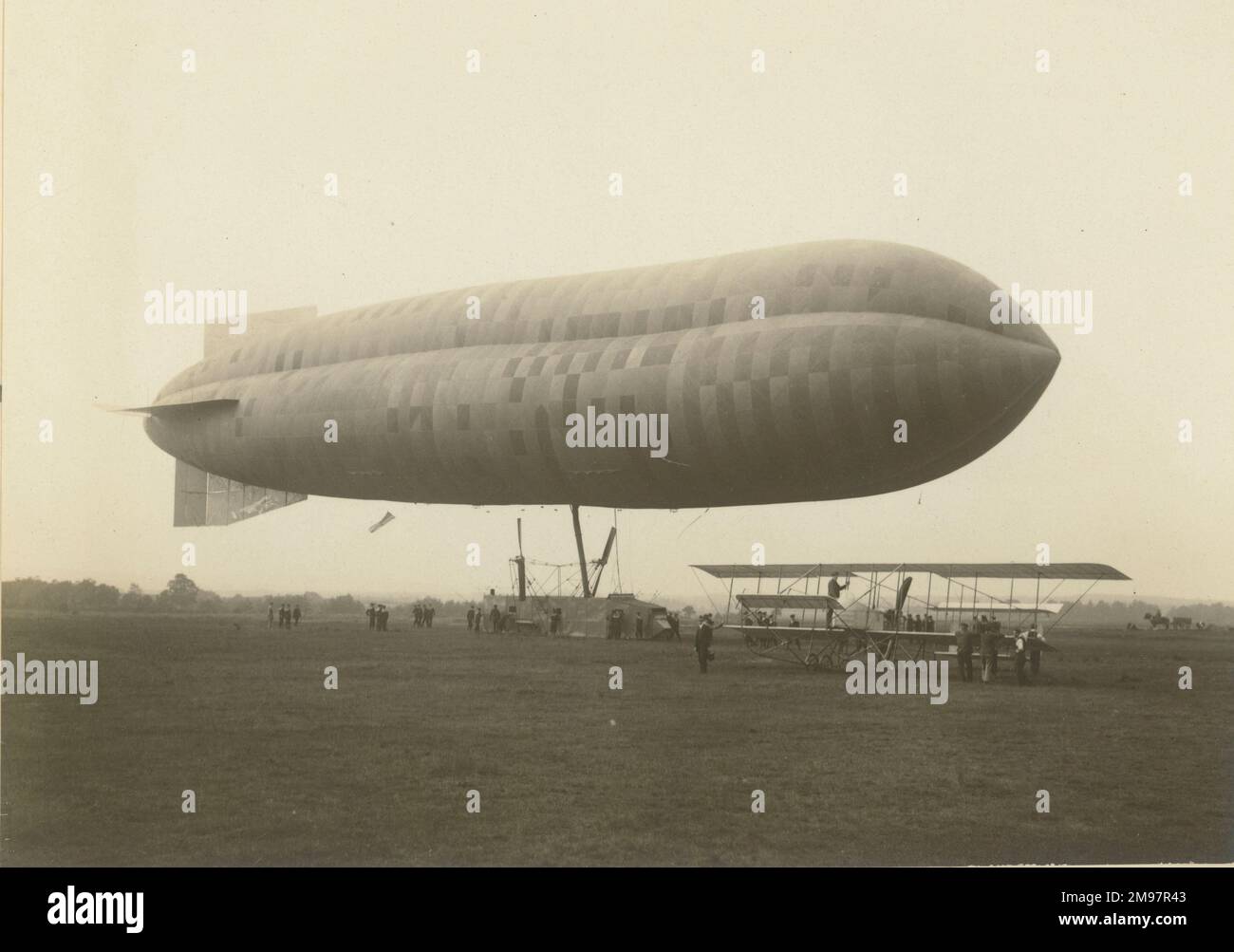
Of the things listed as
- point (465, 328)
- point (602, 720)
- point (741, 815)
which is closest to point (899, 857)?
point (741, 815)

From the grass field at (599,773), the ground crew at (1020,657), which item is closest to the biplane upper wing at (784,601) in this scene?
the grass field at (599,773)

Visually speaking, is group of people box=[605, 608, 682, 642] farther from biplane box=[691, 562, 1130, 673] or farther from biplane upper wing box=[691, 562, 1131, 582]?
biplane upper wing box=[691, 562, 1131, 582]

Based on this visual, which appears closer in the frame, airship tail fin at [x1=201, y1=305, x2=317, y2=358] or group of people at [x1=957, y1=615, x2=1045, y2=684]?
group of people at [x1=957, y1=615, x2=1045, y2=684]

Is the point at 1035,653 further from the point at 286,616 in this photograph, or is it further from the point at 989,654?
the point at 286,616

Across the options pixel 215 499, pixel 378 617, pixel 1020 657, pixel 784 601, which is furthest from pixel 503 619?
pixel 1020 657

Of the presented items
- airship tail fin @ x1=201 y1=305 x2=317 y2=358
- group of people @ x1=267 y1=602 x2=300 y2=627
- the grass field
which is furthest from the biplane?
group of people @ x1=267 y1=602 x2=300 y2=627
